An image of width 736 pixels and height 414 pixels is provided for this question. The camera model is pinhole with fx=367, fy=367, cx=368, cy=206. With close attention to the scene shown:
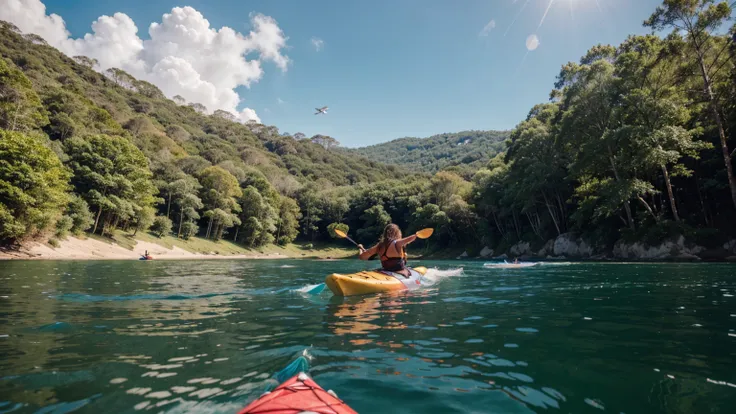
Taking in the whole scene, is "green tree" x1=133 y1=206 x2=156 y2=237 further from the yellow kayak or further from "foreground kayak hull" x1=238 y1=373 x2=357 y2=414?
"foreground kayak hull" x1=238 y1=373 x2=357 y2=414

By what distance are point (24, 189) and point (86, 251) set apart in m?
8.11

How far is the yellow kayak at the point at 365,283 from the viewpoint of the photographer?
28.0 feet

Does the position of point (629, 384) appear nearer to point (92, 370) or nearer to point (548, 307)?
point (548, 307)

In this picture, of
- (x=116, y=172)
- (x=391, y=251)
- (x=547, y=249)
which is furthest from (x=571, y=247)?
(x=116, y=172)

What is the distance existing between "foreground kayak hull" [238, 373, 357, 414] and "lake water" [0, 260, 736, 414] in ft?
1.19

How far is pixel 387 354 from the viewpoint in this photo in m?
3.97

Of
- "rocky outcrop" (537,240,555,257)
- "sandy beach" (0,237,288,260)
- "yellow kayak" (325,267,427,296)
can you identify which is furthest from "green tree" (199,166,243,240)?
"yellow kayak" (325,267,427,296)

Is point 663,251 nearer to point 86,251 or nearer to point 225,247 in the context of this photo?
point 86,251

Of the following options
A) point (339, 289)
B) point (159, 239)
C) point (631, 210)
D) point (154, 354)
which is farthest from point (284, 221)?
point (154, 354)

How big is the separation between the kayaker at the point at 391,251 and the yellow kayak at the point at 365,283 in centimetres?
34

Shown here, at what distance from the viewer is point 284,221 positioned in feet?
211

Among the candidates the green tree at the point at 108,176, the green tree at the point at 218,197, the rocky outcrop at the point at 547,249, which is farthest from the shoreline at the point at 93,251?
the rocky outcrop at the point at 547,249

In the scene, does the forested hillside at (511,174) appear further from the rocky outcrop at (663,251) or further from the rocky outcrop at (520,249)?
the rocky outcrop at (520,249)

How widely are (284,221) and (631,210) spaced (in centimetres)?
4998
